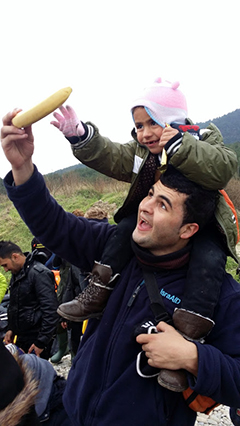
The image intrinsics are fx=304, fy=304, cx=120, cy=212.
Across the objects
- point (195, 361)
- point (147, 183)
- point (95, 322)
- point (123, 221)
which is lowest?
point (95, 322)

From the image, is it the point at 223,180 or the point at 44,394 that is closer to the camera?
the point at 223,180

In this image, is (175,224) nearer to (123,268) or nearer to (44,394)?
(123,268)

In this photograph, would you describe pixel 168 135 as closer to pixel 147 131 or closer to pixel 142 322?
pixel 147 131

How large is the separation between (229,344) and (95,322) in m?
0.70

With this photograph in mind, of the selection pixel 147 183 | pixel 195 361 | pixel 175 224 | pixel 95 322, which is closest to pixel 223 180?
pixel 175 224

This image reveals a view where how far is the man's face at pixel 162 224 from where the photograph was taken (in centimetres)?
149

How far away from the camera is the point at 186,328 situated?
4.34 ft

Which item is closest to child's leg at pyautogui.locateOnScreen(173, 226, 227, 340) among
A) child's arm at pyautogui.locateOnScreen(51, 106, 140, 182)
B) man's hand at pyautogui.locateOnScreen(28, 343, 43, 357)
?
child's arm at pyautogui.locateOnScreen(51, 106, 140, 182)

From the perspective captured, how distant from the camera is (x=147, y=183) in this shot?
74.3 inches

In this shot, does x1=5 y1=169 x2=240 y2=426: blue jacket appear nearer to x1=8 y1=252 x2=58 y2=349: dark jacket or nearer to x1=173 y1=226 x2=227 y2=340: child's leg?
x1=173 y1=226 x2=227 y2=340: child's leg

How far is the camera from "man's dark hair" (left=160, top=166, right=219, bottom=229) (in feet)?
4.97

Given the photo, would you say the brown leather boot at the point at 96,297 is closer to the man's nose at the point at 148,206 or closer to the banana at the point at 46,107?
the man's nose at the point at 148,206

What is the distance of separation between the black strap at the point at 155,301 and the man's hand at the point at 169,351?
0.27 ft

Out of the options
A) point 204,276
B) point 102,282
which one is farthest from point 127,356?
point 204,276
